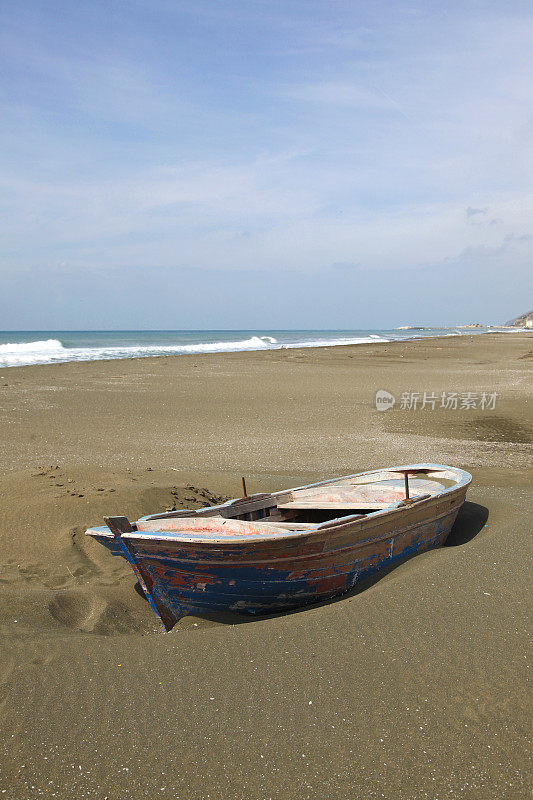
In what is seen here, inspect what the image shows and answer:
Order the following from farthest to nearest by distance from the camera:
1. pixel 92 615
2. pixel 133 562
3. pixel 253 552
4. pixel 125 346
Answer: pixel 125 346
pixel 92 615
pixel 133 562
pixel 253 552

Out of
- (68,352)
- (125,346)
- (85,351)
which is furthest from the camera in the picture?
(125,346)

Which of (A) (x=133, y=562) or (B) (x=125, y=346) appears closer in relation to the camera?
(A) (x=133, y=562)

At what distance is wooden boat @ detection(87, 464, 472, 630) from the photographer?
13.0 ft

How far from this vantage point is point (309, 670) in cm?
344

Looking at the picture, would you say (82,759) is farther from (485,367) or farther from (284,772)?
(485,367)

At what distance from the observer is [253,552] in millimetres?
3965

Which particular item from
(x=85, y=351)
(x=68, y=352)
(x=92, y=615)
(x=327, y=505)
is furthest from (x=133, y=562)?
(x=85, y=351)

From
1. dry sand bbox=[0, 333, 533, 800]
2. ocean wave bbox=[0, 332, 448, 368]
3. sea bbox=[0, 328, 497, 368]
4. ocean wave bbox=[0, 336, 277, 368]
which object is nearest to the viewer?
dry sand bbox=[0, 333, 533, 800]

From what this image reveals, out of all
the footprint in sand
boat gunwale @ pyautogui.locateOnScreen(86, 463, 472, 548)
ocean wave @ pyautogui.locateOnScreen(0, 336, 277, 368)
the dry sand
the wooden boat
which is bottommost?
the footprint in sand

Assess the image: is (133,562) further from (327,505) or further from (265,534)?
(327,505)

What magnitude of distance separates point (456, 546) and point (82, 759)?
155 inches

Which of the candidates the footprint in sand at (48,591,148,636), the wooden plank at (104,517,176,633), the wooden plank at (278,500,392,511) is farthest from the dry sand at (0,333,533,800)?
the wooden plank at (278,500,392,511)

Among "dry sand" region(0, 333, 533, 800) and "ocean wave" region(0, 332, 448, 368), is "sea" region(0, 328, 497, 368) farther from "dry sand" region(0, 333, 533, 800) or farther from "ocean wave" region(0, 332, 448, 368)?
"dry sand" region(0, 333, 533, 800)

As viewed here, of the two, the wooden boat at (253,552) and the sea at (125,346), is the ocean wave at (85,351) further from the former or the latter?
the wooden boat at (253,552)
